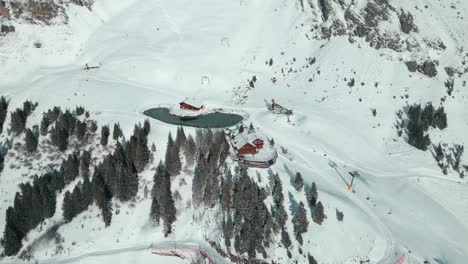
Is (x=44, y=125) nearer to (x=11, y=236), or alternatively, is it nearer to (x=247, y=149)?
(x=11, y=236)

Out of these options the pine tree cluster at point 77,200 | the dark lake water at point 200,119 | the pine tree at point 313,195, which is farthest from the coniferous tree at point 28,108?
the pine tree at point 313,195

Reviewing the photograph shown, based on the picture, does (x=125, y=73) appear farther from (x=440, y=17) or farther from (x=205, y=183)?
(x=440, y=17)

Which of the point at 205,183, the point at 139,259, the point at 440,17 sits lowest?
the point at 139,259

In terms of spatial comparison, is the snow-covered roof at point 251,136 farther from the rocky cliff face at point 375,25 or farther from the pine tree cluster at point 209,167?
the rocky cliff face at point 375,25

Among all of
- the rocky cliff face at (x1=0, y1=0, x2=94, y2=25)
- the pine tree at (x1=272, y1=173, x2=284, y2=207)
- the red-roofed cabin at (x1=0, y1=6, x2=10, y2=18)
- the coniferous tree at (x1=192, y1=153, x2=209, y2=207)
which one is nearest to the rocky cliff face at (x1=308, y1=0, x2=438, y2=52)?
the pine tree at (x1=272, y1=173, x2=284, y2=207)

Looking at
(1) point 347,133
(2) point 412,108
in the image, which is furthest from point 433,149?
(1) point 347,133

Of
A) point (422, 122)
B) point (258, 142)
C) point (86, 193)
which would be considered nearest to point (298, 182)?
point (258, 142)
